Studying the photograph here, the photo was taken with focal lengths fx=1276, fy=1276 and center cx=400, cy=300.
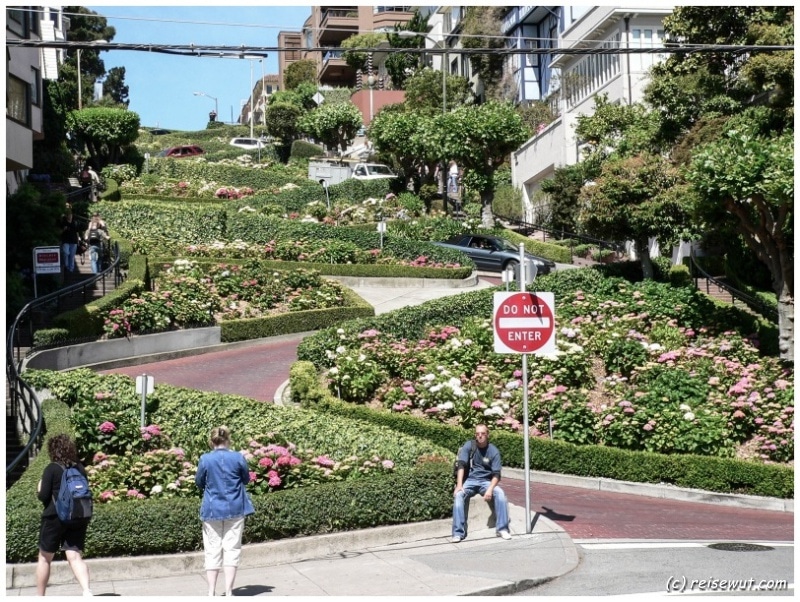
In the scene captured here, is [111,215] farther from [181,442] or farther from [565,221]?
[181,442]

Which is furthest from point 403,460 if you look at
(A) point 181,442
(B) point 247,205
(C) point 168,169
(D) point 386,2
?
(D) point 386,2

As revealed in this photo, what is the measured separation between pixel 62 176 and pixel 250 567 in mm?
45052

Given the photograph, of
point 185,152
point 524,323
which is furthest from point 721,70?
point 185,152

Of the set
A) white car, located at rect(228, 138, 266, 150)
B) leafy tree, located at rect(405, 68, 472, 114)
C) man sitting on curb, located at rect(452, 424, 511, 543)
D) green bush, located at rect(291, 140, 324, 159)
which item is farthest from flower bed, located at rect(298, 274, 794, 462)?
white car, located at rect(228, 138, 266, 150)

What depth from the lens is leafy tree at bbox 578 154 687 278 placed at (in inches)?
1176

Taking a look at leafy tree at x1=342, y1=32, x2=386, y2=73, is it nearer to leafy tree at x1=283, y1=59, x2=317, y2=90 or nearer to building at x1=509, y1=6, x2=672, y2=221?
leafy tree at x1=283, y1=59, x2=317, y2=90

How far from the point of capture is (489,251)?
1603 inches

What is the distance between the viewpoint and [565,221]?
47.7m

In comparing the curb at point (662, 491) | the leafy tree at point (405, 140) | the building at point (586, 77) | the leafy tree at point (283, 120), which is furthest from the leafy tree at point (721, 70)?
the leafy tree at point (283, 120)

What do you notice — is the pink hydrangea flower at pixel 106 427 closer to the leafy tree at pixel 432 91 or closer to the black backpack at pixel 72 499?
the black backpack at pixel 72 499

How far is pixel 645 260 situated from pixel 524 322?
15121 millimetres

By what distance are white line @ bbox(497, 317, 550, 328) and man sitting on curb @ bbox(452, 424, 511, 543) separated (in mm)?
1284

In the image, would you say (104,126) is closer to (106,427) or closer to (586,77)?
(586,77)

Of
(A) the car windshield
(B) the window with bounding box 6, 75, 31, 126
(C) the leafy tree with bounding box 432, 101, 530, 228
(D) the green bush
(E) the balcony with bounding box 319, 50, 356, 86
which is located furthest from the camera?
(E) the balcony with bounding box 319, 50, 356, 86
